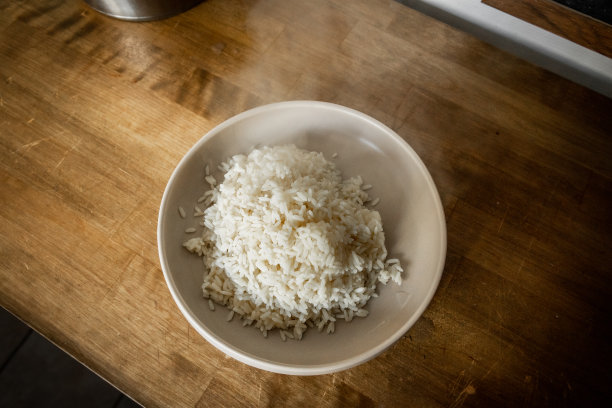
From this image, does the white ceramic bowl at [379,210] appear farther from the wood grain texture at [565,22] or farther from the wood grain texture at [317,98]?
the wood grain texture at [565,22]

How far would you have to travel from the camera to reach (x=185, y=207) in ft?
4.54

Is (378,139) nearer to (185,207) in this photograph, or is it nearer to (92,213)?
(185,207)

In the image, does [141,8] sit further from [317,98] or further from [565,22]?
[565,22]

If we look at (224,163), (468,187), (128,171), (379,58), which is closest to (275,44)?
(379,58)

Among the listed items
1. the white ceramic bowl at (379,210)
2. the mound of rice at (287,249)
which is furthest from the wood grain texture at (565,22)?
the mound of rice at (287,249)

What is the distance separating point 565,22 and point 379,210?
115cm

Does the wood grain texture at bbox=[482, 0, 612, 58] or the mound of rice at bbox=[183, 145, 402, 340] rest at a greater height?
the wood grain texture at bbox=[482, 0, 612, 58]

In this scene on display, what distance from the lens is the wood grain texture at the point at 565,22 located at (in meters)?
1.75

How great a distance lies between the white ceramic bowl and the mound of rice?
0.14 ft

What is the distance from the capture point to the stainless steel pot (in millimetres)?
1782

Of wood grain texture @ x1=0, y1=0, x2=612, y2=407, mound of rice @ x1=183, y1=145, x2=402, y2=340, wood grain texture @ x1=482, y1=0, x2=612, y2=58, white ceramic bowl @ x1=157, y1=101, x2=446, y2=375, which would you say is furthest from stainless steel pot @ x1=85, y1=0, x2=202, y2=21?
wood grain texture @ x1=482, y1=0, x2=612, y2=58

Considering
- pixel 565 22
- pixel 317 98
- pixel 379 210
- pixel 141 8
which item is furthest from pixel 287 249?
pixel 565 22

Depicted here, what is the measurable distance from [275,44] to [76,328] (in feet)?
4.25

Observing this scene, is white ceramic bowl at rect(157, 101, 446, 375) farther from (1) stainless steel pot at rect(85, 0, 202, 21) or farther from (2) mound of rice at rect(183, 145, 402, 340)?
(1) stainless steel pot at rect(85, 0, 202, 21)
